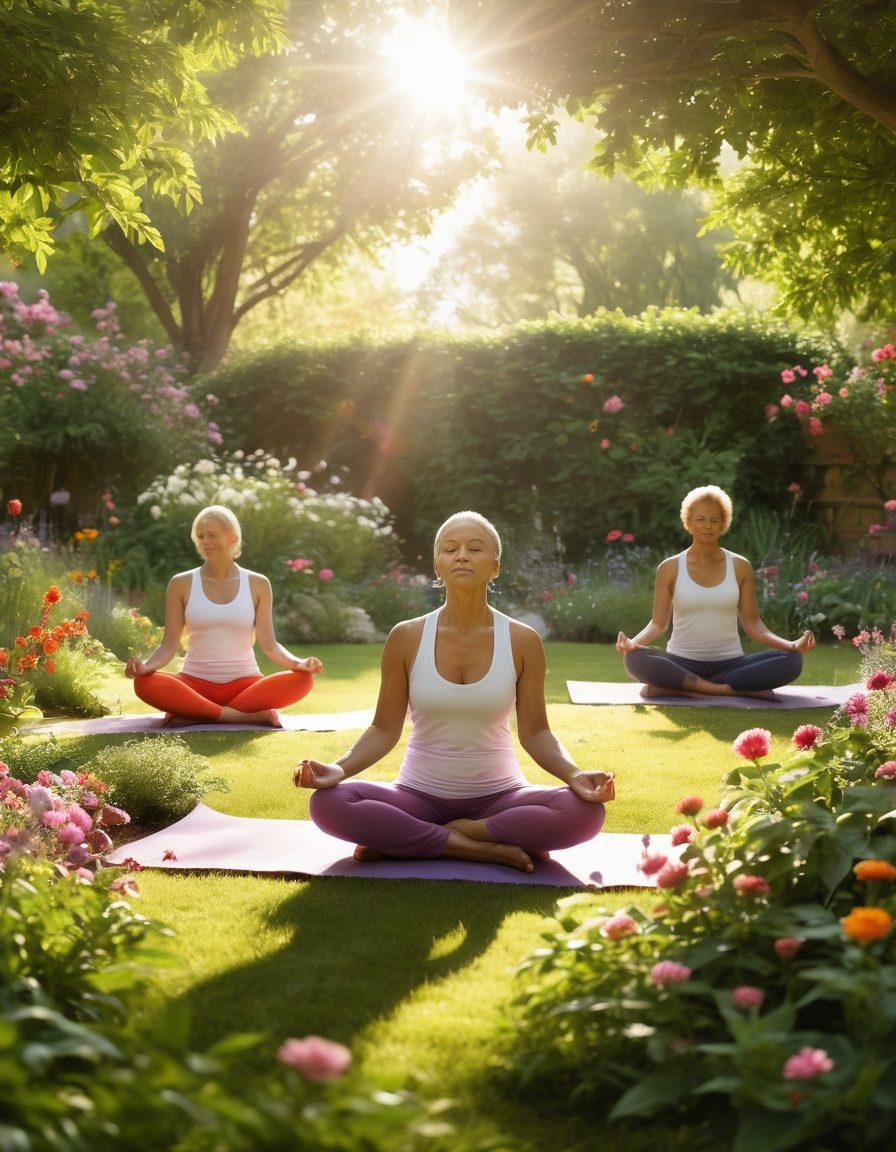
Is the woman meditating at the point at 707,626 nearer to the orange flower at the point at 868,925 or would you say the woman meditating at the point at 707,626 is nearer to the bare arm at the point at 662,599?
the bare arm at the point at 662,599

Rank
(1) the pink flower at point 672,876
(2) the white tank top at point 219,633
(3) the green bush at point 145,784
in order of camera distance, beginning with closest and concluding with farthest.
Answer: (1) the pink flower at point 672,876
(3) the green bush at point 145,784
(2) the white tank top at point 219,633

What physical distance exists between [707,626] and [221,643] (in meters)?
3.38

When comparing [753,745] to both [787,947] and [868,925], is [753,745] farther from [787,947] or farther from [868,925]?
[868,925]

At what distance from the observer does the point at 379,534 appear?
14.1 m

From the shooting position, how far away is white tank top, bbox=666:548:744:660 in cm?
861

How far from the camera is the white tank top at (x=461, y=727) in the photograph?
4605mm

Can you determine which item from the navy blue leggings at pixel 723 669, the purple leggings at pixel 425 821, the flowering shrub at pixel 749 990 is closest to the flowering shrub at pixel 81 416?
the navy blue leggings at pixel 723 669

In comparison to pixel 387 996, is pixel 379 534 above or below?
above

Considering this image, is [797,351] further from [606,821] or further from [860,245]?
[606,821]

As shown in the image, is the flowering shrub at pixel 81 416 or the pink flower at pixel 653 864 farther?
the flowering shrub at pixel 81 416

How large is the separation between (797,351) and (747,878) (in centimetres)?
1240

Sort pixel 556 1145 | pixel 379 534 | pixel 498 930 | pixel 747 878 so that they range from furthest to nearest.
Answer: pixel 379 534 < pixel 498 930 < pixel 747 878 < pixel 556 1145

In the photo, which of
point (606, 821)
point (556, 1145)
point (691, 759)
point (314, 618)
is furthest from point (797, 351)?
point (556, 1145)

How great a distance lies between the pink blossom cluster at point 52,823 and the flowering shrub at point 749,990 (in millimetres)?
1359
